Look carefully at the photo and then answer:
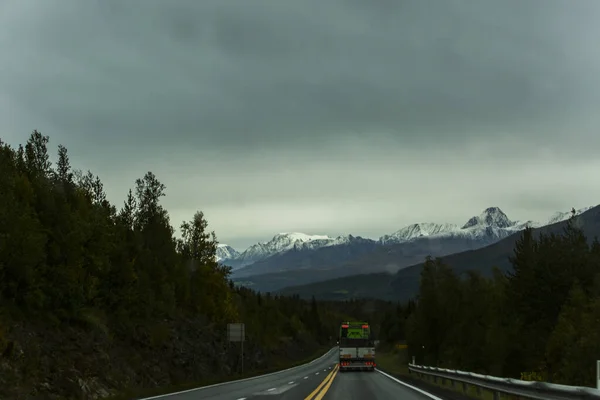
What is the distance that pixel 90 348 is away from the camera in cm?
3866

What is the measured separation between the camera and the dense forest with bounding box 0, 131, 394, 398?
109ft

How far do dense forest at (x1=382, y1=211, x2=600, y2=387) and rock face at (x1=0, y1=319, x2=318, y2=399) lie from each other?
98.5ft

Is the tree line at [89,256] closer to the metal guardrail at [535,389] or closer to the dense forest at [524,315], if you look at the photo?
the metal guardrail at [535,389]

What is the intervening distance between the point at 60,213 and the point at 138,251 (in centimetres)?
2169

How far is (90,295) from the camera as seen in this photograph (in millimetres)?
45406

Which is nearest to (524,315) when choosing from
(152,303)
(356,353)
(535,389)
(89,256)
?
(356,353)

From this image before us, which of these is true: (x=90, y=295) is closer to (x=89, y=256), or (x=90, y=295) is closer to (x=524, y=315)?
(x=89, y=256)

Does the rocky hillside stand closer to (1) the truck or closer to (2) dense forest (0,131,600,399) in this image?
(2) dense forest (0,131,600,399)

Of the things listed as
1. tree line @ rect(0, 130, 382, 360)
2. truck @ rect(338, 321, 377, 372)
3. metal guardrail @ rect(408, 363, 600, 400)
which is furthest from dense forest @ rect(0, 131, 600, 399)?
metal guardrail @ rect(408, 363, 600, 400)

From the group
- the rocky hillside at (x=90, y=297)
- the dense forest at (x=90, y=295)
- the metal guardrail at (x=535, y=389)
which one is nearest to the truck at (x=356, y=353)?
the dense forest at (x=90, y=295)

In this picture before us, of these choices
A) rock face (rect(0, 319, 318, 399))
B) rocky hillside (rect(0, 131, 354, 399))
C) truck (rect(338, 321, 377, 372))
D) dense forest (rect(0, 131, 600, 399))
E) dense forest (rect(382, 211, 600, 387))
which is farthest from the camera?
dense forest (rect(382, 211, 600, 387))

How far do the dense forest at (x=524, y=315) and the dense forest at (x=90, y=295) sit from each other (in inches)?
1107

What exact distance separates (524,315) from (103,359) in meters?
48.7

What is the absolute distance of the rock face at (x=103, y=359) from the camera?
28656 millimetres
